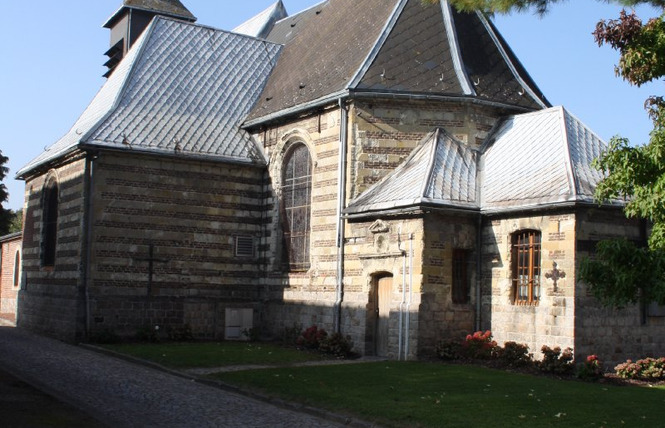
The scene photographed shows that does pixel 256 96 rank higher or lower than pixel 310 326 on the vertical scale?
higher

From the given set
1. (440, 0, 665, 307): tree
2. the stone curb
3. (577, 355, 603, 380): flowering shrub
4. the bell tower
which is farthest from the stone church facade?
the bell tower

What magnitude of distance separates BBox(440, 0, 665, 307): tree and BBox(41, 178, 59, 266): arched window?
62.3 feet

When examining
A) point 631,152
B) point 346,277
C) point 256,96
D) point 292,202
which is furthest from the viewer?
point 256,96

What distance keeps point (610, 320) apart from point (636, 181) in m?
7.57

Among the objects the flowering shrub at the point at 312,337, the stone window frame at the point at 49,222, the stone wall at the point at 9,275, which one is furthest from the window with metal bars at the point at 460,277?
the stone wall at the point at 9,275

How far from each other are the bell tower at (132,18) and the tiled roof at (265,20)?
4397mm

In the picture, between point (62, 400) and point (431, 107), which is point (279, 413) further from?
point (431, 107)

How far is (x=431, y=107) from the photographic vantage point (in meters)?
21.9

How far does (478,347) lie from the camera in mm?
18922

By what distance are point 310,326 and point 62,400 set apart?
10.4 metres

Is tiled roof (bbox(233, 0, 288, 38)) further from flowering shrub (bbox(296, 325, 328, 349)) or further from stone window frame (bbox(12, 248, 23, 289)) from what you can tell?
flowering shrub (bbox(296, 325, 328, 349))

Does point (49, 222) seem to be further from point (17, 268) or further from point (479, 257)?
point (479, 257)

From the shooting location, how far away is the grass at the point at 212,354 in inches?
727

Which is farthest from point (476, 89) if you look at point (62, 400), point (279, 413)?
point (62, 400)
